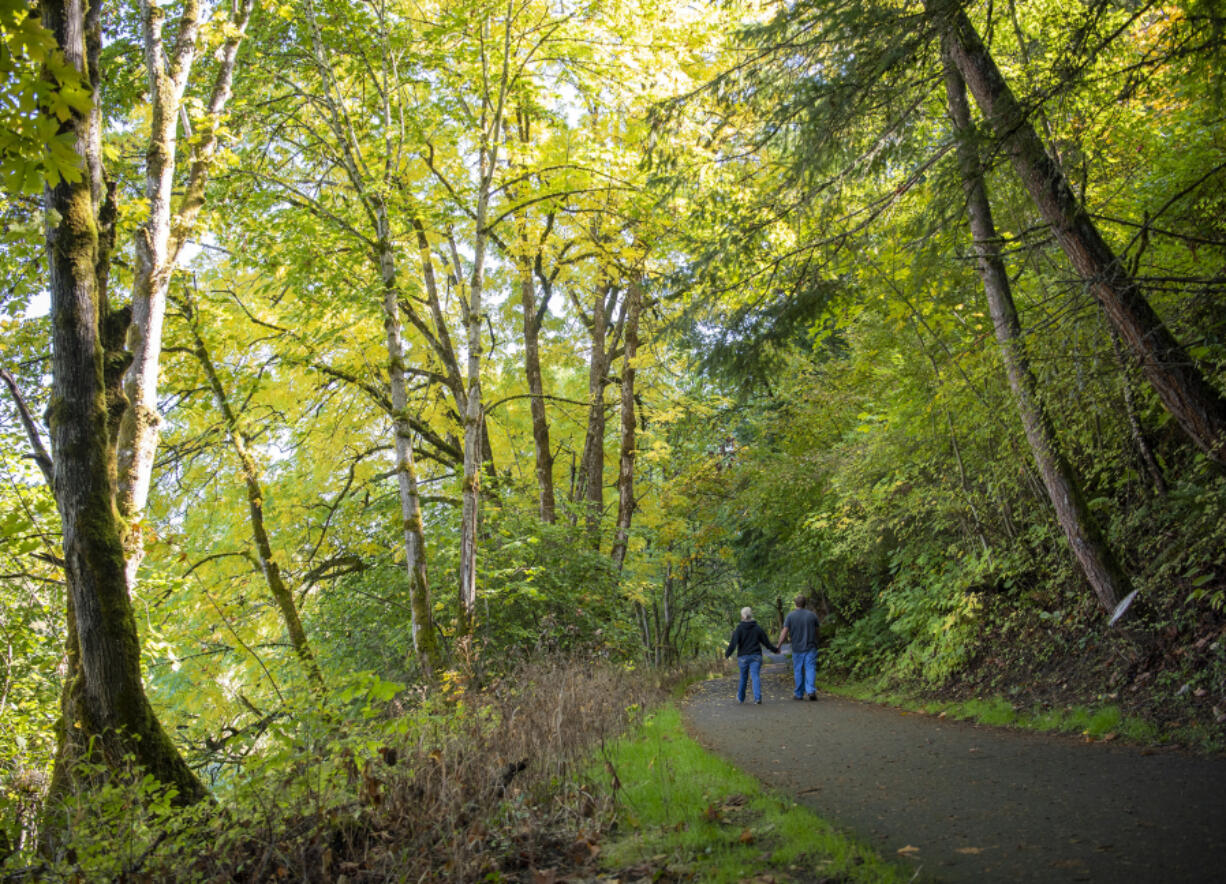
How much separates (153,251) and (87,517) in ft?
10.0

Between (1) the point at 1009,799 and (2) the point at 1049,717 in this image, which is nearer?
(1) the point at 1009,799

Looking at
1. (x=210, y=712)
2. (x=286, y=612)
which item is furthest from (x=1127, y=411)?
(x=210, y=712)

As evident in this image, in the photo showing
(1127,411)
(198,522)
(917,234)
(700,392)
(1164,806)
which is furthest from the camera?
(700,392)

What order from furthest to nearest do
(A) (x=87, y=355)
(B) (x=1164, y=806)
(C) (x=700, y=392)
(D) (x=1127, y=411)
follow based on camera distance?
(C) (x=700, y=392) → (D) (x=1127, y=411) → (A) (x=87, y=355) → (B) (x=1164, y=806)

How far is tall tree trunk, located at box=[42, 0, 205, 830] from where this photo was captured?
4559mm

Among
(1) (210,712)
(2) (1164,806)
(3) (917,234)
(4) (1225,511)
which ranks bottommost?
(1) (210,712)

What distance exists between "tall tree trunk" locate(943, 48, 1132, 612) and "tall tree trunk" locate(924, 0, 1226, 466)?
0.63 m

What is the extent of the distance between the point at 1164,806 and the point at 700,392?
16609mm

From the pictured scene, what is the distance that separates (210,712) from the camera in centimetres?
1265

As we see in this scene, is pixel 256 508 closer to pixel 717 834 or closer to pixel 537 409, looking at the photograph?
pixel 537 409

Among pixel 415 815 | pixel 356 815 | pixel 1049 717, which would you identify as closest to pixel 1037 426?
pixel 1049 717

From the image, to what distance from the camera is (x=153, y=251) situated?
6.61 metres

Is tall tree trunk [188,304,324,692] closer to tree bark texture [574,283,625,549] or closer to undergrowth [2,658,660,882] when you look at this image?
tree bark texture [574,283,625,549]

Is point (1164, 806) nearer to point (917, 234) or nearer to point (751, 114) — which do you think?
point (917, 234)
